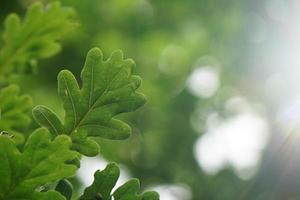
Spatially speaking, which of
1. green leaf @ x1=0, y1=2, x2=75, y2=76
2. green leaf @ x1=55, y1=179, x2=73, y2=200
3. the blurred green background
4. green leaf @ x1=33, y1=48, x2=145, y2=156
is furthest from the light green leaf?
the blurred green background

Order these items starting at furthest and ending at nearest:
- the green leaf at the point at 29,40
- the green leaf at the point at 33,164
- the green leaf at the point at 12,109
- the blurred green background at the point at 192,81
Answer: the blurred green background at the point at 192,81 → the green leaf at the point at 29,40 → the green leaf at the point at 12,109 → the green leaf at the point at 33,164

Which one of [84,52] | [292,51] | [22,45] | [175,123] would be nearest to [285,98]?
[292,51]

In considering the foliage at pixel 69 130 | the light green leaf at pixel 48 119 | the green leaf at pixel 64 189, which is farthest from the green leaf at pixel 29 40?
the green leaf at pixel 64 189

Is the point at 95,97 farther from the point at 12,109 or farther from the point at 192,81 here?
the point at 192,81

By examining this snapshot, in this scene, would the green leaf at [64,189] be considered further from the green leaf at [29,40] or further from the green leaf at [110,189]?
the green leaf at [29,40]

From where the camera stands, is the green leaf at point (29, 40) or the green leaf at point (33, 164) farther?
the green leaf at point (29, 40)

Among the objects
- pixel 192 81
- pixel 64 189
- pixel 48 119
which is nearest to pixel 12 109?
pixel 48 119
